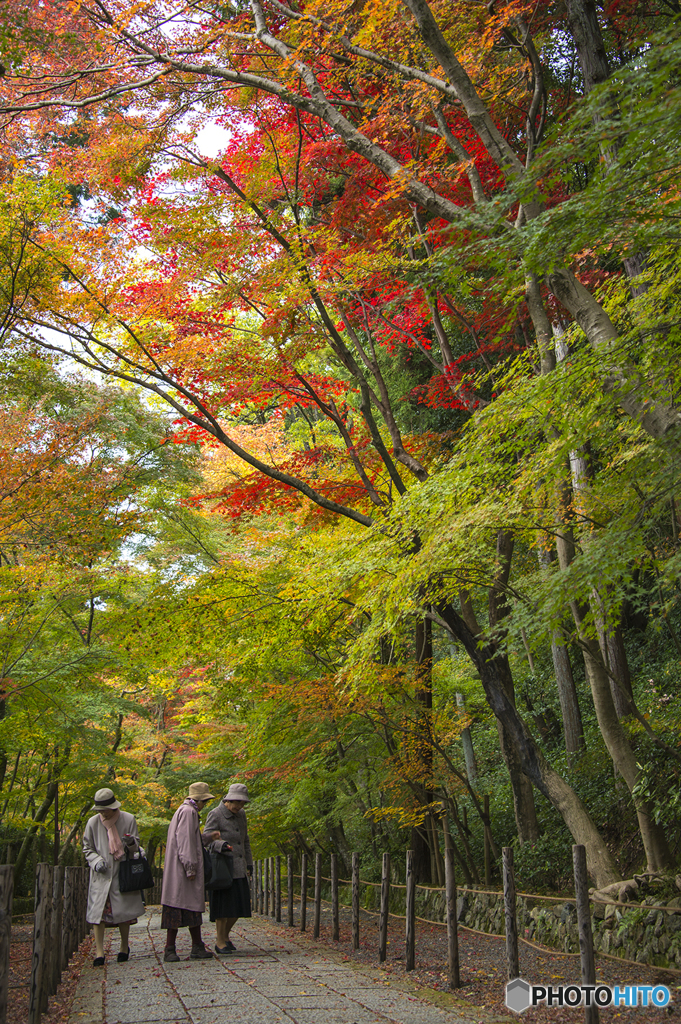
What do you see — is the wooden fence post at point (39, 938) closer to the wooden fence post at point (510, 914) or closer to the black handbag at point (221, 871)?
the black handbag at point (221, 871)

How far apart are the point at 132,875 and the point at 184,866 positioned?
0.52m

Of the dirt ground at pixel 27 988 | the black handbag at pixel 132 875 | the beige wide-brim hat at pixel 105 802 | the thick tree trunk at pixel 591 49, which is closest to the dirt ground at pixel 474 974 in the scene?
the dirt ground at pixel 27 988

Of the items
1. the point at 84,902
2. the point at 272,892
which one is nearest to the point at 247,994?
the point at 84,902

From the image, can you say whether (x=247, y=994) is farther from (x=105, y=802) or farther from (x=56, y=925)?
(x=105, y=802)

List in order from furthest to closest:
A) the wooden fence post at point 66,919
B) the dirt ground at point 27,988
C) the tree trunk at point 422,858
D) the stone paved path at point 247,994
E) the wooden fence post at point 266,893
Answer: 1. the wooden fence post at point 266,893
2. the tree trunk at point 422,858
3. the wooden fence post at point 66,919
4. the dirt ground at point 27,988
5. the stone paved path at point 247,994

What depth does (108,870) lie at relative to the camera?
6.03 meters

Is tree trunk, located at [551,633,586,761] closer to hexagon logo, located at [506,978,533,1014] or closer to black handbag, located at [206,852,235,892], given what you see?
black handbag, located at [206,852,235,892]

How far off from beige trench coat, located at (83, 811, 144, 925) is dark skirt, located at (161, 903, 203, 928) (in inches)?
9.8

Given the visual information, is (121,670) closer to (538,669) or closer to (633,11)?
(538,669)

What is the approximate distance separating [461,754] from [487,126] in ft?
40.4

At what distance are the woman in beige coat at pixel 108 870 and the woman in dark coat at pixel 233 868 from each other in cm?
68

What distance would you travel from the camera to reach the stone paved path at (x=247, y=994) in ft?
13.1

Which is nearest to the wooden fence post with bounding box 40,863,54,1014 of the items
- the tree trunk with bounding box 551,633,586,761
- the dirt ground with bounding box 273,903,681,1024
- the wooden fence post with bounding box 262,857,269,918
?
the dirt ground with bounding box 273,903,681,1024

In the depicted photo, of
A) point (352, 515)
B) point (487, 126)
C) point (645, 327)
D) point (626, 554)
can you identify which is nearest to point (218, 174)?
point (487, 126)
